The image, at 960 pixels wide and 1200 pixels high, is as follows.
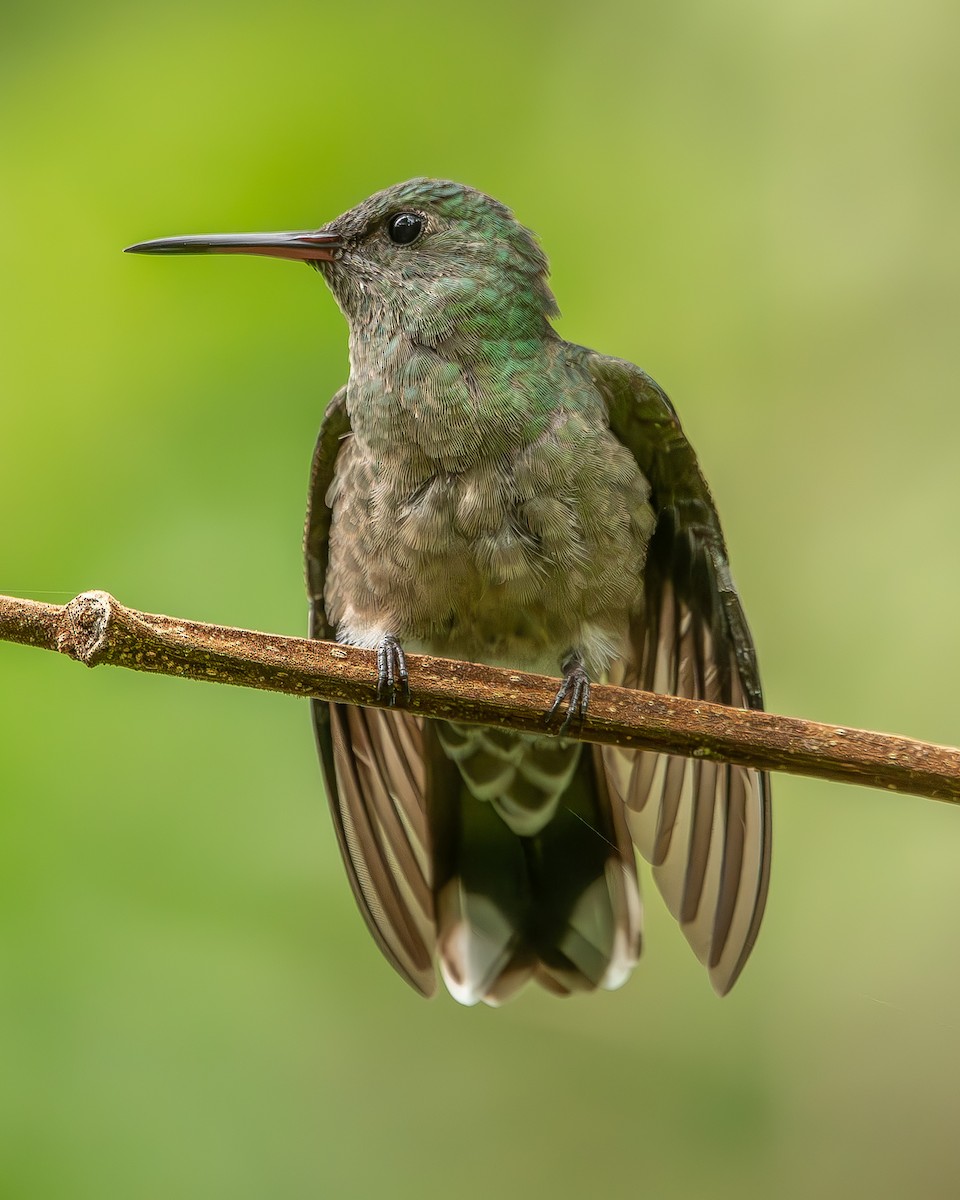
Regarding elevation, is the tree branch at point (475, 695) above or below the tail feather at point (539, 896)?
above

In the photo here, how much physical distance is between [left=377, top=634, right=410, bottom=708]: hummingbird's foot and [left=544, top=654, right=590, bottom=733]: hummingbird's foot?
300 millimetres

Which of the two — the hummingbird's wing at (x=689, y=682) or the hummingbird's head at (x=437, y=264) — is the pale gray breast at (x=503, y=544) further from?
the hummingbird's head at (x=437, y=264)

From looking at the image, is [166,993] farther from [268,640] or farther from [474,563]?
[268,640]

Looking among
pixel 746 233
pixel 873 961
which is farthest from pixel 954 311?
pixel 873 961

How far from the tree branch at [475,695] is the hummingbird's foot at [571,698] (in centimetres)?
11

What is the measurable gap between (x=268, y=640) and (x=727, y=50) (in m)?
4.21

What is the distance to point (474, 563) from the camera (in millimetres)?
3391

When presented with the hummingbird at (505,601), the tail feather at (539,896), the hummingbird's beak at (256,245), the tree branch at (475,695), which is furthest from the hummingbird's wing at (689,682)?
the tree branch at (475,695)

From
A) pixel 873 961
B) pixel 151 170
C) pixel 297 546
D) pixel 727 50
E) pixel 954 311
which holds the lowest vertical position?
pixel 873 961

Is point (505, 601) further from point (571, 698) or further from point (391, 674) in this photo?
point (391, 674)

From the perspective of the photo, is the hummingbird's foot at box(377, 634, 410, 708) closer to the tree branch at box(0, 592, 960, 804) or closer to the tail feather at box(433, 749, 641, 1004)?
the tree branch at box(0, 592, 960, 804)

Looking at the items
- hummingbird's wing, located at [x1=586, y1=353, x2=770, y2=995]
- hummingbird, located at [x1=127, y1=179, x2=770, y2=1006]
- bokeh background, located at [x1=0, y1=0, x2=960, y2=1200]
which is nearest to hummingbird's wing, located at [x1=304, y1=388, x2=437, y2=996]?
hummingbird, located at [x1=127, y1=179, x2=770, y2=1006]

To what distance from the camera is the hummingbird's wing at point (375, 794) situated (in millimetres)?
4004

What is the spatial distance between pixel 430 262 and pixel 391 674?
1450mm
